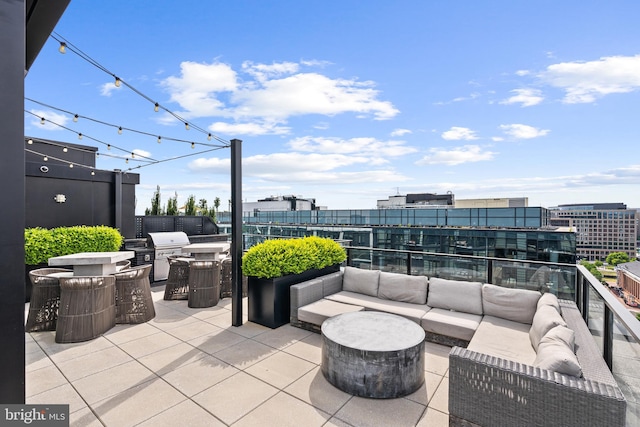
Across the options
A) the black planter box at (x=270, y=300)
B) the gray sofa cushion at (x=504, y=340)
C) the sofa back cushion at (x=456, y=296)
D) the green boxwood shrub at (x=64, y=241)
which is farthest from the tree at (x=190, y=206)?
the gray sofa cushion at (x=504, y=340)

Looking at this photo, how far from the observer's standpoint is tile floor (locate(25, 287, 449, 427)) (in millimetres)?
2438

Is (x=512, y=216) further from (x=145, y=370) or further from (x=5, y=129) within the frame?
(x=5, y=129)

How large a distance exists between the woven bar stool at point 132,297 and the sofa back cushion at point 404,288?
3.63 m

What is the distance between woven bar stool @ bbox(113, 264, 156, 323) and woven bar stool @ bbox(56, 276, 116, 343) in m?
0.39

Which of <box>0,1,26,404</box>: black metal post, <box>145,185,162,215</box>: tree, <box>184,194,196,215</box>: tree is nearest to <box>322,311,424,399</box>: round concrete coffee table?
<box>0,1,26,404</box>: black metal post

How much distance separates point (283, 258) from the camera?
456 cm

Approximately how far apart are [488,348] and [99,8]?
20.7 feet

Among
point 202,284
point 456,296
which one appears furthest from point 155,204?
Result: point 456,296

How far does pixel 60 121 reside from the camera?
5.08 meters

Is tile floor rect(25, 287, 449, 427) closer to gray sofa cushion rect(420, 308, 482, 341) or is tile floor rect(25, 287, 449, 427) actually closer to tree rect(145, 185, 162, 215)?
gray sofa cushion rect(420, 308, 482, 341)

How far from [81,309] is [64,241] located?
3.18m

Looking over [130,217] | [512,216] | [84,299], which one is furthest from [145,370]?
[512,216]

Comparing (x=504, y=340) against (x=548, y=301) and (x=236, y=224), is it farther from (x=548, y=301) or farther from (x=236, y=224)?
(x=236, y=224)

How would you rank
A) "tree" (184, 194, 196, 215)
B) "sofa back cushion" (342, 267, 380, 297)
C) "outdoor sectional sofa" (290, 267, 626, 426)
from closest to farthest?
1. "outdoor sectional sofa" (290, 267, 626, 426)
2. "sofa back cushion" (342, 267, 380, 297)
3. "tree" (184, 194, 196, 215)
